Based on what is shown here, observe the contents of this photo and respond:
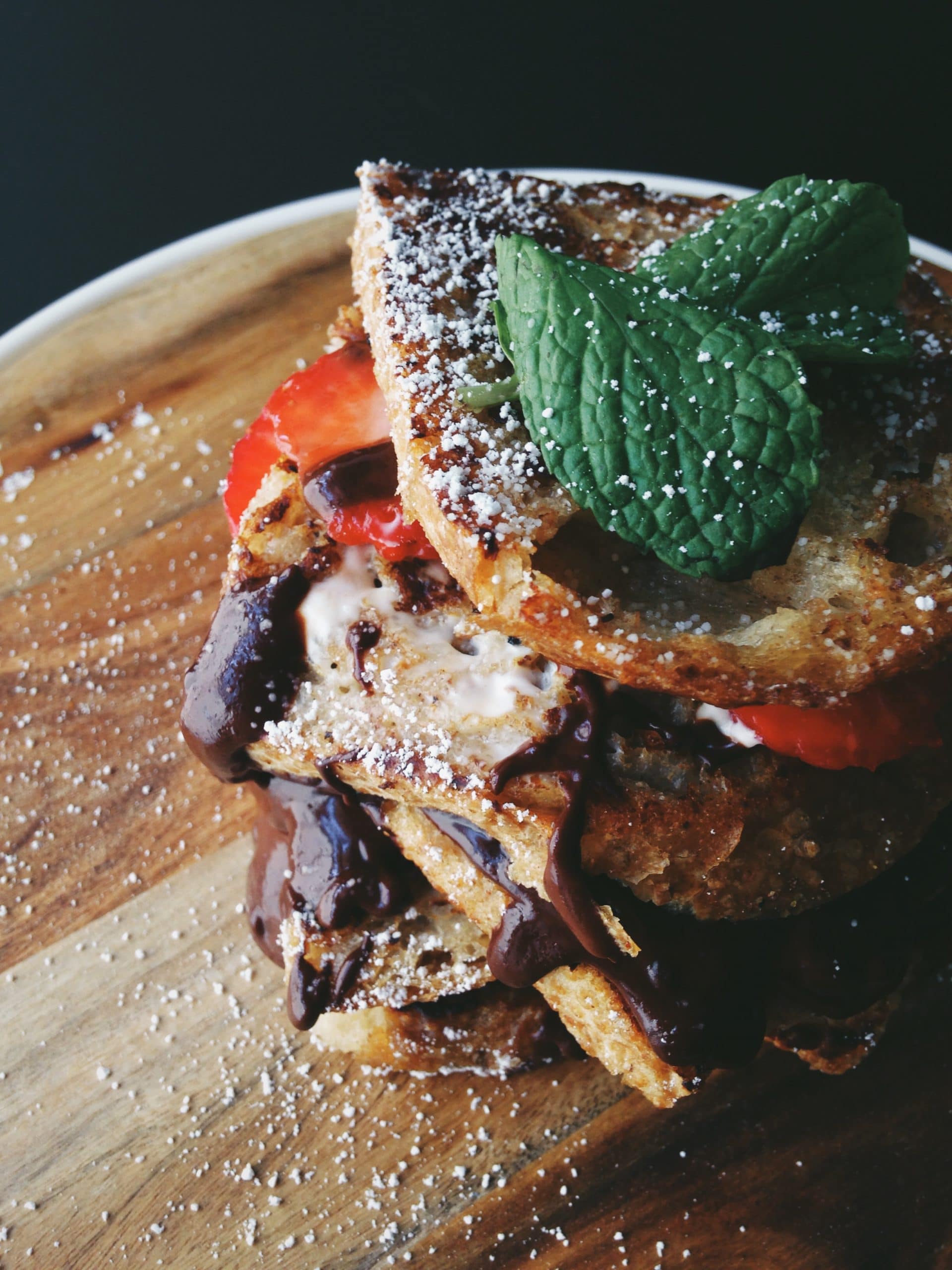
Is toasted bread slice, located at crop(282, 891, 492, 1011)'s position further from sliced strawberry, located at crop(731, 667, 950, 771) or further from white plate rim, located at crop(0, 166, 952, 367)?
white plate rim, located at crop(0, 166, 952, 367)

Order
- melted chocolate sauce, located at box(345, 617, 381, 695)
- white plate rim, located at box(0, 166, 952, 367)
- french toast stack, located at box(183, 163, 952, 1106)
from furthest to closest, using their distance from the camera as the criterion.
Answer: white plate rim, located at box(0, 166, 952, 367) → melted chocolate sauce, located at box(345, 617, 381, 695) → french toast stack, located at box(183, 163, 952, 1106)

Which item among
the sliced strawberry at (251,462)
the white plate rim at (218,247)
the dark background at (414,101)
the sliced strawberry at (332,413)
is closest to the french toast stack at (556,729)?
the sliced strawberry at (332,413)

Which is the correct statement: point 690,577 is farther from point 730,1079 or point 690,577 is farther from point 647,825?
point 730,1079

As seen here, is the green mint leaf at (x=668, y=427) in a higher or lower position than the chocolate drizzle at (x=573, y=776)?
higher

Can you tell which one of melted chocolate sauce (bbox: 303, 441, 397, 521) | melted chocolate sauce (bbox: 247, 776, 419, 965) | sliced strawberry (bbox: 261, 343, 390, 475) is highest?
sliced strawberry (bbox: 261, 343, 390, 475)

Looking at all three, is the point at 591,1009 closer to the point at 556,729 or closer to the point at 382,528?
the point at 556,729

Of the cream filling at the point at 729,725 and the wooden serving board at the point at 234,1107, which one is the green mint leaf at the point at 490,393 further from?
the wooden serving board at the point at 234,1107

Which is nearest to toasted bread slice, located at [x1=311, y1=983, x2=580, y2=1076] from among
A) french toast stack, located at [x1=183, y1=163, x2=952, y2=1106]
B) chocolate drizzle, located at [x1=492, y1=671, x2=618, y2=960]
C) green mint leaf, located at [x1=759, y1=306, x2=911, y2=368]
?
french toast stack, located at [x1=183, y1=163, x2=952, y2=1106]
